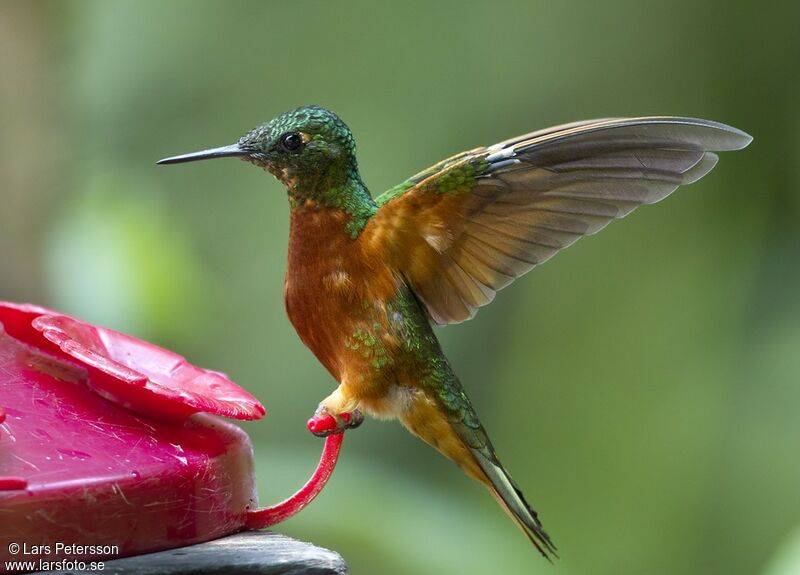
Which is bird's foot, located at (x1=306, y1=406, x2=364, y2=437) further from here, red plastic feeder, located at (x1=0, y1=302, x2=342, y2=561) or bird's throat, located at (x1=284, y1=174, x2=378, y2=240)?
bird's throat, located at (x1=284, y1=174, x2=378, y2=240)

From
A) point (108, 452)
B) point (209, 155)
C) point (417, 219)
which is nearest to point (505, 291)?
point (417, 219)

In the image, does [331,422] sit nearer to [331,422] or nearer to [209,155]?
[331,422]

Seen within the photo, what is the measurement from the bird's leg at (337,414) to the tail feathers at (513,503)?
0.96 ft

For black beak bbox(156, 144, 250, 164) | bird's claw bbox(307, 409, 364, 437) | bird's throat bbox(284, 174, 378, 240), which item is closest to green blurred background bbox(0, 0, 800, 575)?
bird's claw bbox(307, 409, 364, 437)

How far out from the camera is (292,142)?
179 cm

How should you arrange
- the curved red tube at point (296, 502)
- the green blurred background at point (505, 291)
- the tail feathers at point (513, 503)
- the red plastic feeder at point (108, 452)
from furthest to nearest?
the green blurred background at point (505, 291)
the tail feathers at point (513, 503)
the curved red tube at point (296, 502)
the red plastic feeder at point (108, 452)

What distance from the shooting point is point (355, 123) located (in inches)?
203

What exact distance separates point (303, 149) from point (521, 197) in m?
0.41

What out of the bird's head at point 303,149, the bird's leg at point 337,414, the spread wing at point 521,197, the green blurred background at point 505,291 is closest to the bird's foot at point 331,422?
the bird's leg at point 337,414

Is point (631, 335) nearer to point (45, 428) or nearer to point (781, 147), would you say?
point (781, 147)

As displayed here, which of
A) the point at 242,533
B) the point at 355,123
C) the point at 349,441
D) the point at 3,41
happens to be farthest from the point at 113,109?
the point at 242,533

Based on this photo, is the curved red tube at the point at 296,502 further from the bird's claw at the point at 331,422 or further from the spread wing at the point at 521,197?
the spread wing at the point at 521,197

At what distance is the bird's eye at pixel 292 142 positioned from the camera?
178 centimetres

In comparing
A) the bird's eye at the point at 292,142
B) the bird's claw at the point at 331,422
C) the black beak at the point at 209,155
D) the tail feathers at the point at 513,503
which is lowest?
the tail feathers at the point at 513,503
